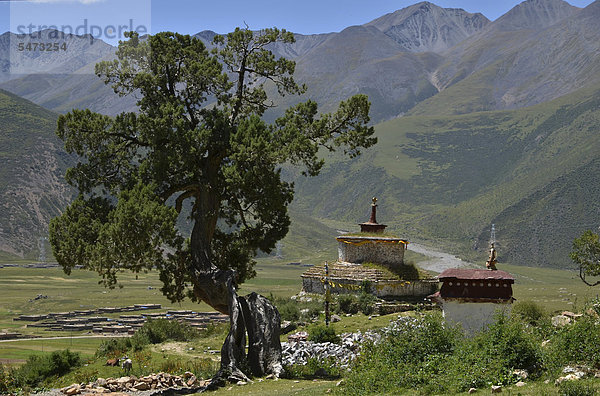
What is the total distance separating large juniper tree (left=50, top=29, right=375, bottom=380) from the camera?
2219 centimetres

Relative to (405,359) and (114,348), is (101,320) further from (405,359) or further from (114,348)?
(405,359)

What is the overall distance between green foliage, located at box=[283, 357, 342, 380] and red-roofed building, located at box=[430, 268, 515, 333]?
449 cm

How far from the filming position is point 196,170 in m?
24.7

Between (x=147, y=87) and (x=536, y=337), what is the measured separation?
1534cm

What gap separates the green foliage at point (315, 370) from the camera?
22.2m

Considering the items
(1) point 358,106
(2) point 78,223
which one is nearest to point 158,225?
(2) point 78,223

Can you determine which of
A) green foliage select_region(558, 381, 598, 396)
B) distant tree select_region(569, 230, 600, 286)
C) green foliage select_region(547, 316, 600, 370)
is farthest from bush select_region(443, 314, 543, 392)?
distant tree select_region(569, 230, 600, 286)

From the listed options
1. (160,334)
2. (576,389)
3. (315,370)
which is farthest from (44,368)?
(576,389)

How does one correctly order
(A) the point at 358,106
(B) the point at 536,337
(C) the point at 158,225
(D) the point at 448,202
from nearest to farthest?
(B) the point at 536,337 < (C) the point at 158,225 < (A) the point at 358,106 < (D) the point at 448,202

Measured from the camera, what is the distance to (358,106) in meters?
25.2

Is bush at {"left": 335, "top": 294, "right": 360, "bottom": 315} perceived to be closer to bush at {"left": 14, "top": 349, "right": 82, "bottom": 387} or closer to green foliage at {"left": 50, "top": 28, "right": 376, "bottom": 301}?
green foliage at {"left": 50, "top": 28, "right": 376, "bottom": 301}

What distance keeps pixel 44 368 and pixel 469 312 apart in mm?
15722

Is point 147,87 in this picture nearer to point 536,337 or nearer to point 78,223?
point 78,223

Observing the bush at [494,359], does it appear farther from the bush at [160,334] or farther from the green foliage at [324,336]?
the bush at [160,334]
